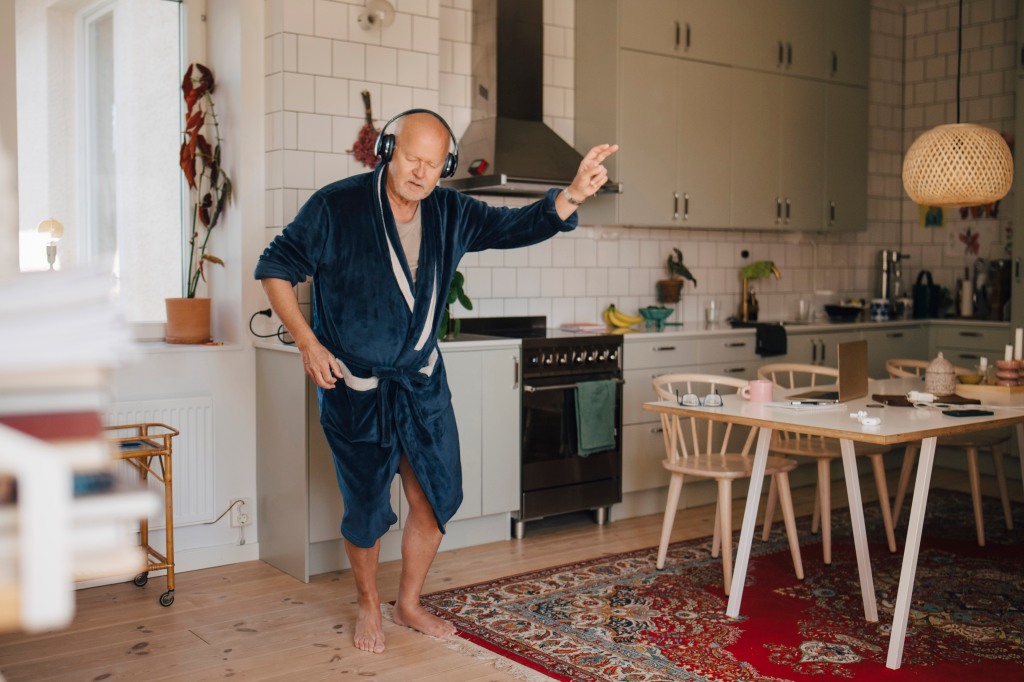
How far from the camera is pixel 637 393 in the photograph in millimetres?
5145

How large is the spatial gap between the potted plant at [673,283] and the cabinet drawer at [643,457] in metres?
0.96

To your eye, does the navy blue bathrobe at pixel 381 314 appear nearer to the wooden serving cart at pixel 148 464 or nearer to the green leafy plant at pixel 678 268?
the wooden serving cart at pixel 148 464

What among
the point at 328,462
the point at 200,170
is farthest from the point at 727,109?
the point at 328,462

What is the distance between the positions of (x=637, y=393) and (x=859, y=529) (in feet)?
6.03

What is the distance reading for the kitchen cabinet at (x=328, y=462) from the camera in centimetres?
404

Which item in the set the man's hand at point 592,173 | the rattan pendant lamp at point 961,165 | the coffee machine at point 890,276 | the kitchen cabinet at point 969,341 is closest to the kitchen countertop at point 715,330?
the kitchen cabinet at point 969,341

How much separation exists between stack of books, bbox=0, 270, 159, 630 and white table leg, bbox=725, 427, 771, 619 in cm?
310

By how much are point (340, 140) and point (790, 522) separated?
243cm

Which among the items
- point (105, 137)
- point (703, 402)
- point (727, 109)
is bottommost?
point (703, 402)

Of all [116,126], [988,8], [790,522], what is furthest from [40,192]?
[988,8]

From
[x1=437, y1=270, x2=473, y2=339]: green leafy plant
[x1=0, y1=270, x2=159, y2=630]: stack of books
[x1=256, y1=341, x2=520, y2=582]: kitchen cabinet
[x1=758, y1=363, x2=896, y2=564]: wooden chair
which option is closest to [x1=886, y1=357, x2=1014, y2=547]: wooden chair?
[x1=758, y1=363, x2=896, y2=564]: wooden chair

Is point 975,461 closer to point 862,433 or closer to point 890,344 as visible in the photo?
point 890,344

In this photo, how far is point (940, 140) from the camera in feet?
13.8

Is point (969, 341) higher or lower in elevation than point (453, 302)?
lower
